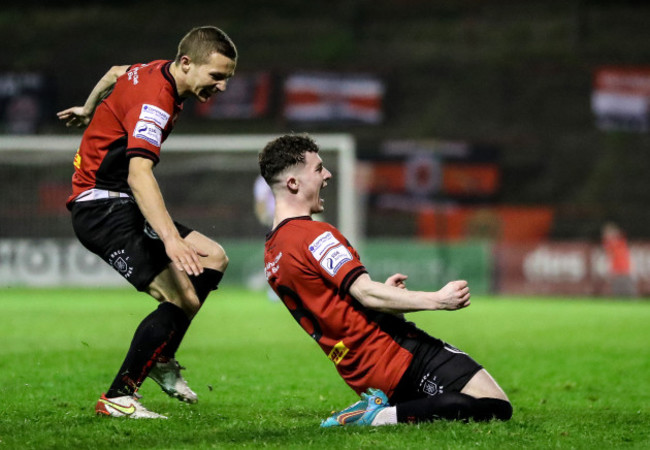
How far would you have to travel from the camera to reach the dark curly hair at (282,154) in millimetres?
5066

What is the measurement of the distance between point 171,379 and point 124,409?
506mm

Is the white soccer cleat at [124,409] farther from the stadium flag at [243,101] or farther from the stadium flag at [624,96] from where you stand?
the stadium flag at [624,96]

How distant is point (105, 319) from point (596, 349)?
7.32 m

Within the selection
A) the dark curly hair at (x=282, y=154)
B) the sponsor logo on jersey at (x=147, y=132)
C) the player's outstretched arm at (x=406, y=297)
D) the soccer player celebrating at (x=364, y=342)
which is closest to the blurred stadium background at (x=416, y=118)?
the sponsor logo on jersey at (x=147, y=132)

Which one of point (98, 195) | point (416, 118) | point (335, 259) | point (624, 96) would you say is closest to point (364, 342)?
point (335, 259)

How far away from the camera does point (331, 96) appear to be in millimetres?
34406

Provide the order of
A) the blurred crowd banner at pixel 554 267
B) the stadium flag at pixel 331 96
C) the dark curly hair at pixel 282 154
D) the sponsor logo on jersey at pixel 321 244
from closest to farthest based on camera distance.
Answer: the sponsor logo on jersey at pixel 321 244
the dark curly hair at pixel 282 154
the blurred crowd banner at pixel 554 267
the stadium flag at pixel 331 96

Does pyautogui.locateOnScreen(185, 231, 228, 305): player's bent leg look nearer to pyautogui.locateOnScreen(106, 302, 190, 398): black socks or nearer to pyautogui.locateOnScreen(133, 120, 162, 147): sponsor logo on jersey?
pyautogui.locateOnScreen(106, 302, 190, 398): black socks

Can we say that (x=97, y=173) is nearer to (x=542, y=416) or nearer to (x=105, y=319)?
(x=542, y=416)

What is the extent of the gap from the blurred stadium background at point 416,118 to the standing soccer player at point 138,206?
15054 mm

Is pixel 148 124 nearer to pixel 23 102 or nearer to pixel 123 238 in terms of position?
pixel 123 238

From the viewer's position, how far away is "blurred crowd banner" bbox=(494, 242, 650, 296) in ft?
76.9

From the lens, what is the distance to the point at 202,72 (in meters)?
5.51

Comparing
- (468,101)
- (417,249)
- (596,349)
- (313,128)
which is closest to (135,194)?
(596,349)
